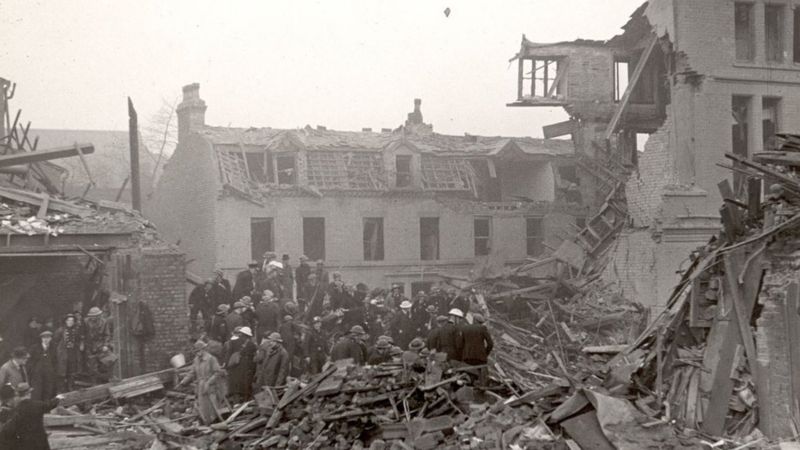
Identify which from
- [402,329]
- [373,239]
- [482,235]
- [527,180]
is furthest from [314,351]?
[527,180]

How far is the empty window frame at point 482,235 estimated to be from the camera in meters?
36.9

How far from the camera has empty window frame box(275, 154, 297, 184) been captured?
34094 millimetres

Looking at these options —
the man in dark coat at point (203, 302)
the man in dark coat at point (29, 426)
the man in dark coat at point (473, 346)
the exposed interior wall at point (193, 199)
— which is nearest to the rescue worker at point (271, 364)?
the man in dark coat at point (473, 346)

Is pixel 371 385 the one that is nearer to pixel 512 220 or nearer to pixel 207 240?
pixel 207 240

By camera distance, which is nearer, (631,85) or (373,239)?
(631,85)

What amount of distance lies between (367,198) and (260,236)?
4.99m

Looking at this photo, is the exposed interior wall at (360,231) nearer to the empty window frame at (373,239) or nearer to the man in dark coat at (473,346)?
the empty window frame at (373,239)

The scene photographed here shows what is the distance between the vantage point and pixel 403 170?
1421 inches

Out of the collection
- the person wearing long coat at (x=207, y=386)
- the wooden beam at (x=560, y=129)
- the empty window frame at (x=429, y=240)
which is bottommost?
the person wearing long coat at (x=207, y=386)

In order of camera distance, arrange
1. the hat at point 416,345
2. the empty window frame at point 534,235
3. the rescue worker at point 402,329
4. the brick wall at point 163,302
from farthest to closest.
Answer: the empty window frame at point 534,235 < the rescue worker at point 402,329 < the brick wall at point 163,302 < the hat at point 416,345

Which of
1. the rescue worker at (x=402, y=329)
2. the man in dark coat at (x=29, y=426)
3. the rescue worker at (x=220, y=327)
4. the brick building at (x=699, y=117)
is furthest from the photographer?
the brick building at (x=699, y=117)

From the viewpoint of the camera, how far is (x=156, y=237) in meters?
18.3

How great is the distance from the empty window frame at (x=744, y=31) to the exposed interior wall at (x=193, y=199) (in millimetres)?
20120

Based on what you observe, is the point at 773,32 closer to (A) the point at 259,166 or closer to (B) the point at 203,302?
(B) the point at 203,302
